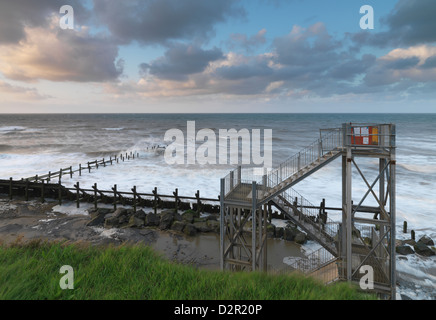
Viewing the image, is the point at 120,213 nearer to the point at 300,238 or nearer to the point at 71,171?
the point at 300,238

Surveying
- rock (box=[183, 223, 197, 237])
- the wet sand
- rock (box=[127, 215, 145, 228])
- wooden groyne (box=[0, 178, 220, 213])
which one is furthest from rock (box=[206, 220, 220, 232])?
rock (box=[127, 215, 145, 228])

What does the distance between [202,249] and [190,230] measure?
86.5 inches

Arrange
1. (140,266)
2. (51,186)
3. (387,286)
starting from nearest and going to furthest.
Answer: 1. (140,266)
2. (387,286)
3. (51,186)

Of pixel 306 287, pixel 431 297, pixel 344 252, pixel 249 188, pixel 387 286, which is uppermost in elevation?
pixel 249 188

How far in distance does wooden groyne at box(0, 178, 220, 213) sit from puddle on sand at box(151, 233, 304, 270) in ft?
13.9

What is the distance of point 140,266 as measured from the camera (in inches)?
309

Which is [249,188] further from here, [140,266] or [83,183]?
[83,183]

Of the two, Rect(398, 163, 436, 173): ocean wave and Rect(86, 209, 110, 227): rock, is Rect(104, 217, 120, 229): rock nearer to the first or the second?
Rect(86, 209, 110, 227): rock

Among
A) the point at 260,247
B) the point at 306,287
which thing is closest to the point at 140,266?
the point at 306,287

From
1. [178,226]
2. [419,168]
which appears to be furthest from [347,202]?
[419,168]

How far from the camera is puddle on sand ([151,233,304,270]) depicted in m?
16.3

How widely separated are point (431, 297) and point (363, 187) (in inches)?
799

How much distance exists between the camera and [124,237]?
1909 centimetres

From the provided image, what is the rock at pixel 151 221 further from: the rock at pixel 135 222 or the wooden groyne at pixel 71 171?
the wooden groyne at pixel 71 171
